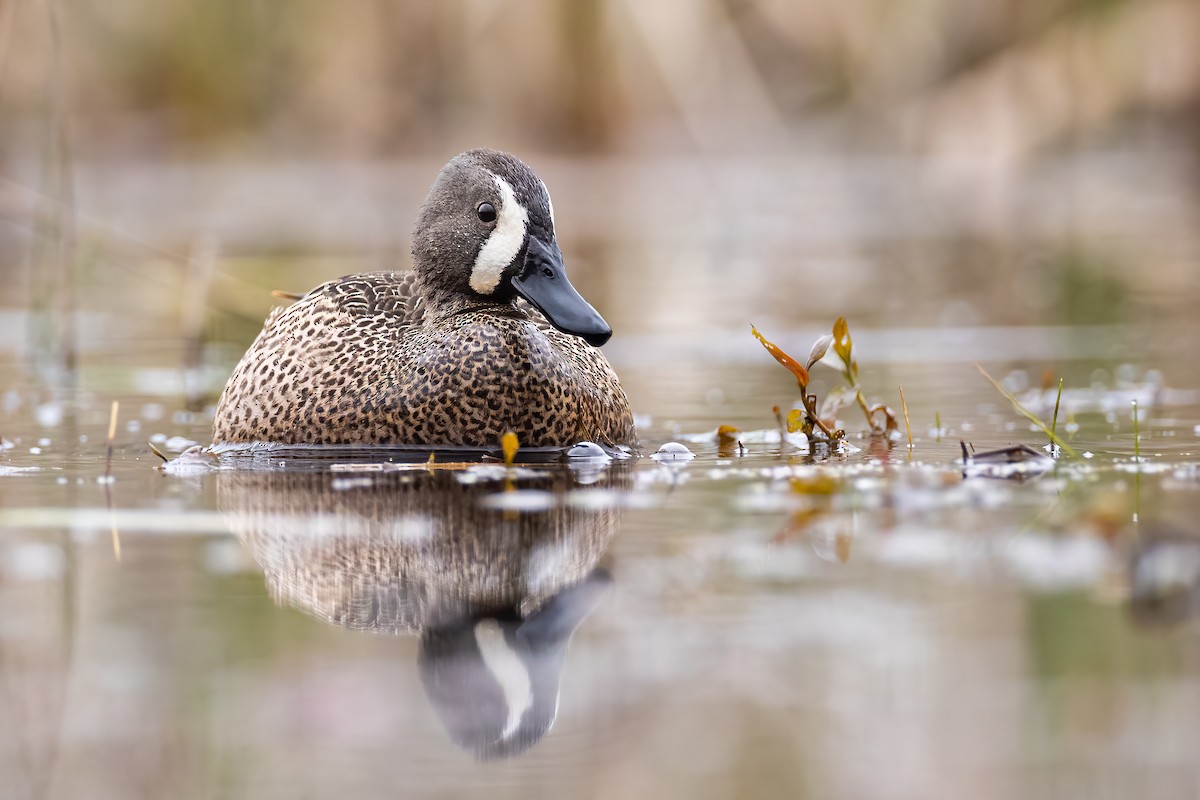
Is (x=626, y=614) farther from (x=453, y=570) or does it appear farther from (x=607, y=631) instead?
(x=453, y=570)

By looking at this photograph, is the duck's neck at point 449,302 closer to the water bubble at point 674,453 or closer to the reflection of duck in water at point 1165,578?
the water bubble at point 674,453

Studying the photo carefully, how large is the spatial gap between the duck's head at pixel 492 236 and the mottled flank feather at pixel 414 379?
11 cm

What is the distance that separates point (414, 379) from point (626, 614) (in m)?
2.30

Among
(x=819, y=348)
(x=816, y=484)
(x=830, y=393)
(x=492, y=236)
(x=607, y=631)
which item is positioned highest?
(x=492, y=236)

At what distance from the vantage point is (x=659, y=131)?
22.1 metres

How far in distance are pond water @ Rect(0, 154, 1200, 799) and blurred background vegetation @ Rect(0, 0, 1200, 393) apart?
251 inches

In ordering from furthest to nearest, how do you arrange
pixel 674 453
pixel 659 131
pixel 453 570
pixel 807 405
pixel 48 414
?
pixel 659 131 → pixel 48 414 → pixel 807 405 → pixel 674 453 → pixel 453 570

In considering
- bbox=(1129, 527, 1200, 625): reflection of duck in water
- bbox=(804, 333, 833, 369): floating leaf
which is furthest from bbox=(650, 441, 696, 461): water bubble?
bbox=(1129, 527, 1200, 625): reflection of duck in water

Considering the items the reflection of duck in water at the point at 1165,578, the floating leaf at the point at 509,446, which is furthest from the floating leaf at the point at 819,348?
the reflection of duck in water at the point at 1165,578

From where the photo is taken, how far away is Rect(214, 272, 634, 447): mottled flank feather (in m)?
5.50

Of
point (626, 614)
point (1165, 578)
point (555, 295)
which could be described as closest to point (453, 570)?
point (626, 614)

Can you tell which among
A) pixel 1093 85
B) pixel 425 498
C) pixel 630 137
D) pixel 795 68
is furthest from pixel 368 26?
pixel 425 498

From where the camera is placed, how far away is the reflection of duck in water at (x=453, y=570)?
2.91 metres

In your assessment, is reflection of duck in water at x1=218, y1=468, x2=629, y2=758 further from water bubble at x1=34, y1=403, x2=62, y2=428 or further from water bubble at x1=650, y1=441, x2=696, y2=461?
water bubble at x1=34, y1=403, x2=62, y2=428
